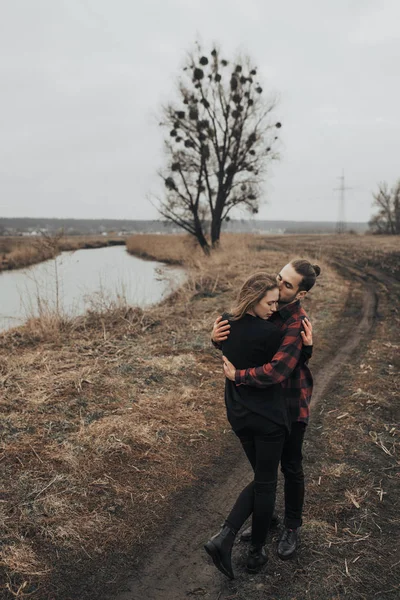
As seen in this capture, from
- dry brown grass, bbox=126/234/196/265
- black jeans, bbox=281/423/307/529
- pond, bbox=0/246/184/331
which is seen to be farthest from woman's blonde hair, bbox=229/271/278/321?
dry brown grass, bbox=126/234/196/265

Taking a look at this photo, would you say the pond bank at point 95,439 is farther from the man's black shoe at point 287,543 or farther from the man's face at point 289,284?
the man's face at point 289,284

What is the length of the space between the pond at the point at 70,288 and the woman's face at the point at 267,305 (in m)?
5.91

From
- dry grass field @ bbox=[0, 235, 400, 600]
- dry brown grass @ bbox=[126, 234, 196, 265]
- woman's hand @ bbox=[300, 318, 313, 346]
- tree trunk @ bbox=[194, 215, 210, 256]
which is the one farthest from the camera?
dry brown grass @ bbox=[126, 234, 196, 265]

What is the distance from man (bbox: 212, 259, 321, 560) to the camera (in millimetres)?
2268

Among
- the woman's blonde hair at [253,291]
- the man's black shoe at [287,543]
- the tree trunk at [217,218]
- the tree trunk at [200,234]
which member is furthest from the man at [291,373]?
the tree trunk at [217,218]

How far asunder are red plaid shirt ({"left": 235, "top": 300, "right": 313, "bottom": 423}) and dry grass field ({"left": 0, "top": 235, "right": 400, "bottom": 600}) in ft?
3.20

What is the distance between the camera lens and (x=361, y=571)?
2.48 m

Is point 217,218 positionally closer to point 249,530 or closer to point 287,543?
point 249,530

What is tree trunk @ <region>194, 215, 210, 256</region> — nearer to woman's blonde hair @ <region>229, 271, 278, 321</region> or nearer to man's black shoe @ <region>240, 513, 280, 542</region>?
man's black shoe @ <region>240, 513, 280, 542</region>

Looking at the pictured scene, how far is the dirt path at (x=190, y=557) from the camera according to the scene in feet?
7.82

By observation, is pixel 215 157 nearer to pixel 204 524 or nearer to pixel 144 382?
pixel 144 382

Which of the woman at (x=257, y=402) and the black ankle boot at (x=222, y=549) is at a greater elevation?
the woman at (x=257, y=402)

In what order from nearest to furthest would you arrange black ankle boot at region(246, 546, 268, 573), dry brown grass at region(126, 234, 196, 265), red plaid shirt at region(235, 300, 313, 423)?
1. red plaid shirt at region(235, 300, 313, 423)
2. black ankle boot at region(246, 546, 268, 573)
3. dry brown grass at region(126, 234, 196, 265)

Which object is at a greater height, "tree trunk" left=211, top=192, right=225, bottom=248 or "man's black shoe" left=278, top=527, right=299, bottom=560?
"tree trunk" left=211, top=192, right=225, bottom=248
